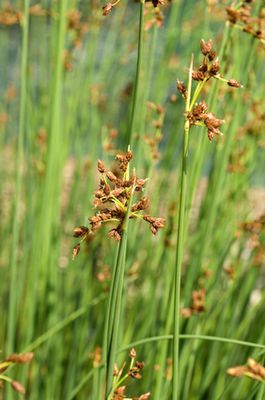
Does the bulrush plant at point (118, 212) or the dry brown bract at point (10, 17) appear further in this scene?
the dry brown bract at point (10, 17)

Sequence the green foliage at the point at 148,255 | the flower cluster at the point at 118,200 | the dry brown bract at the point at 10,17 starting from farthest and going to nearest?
the dry brown bract at the point at 10,17 < the green foliage at the point at 148,255 < the flower cluster at the point at 118,200

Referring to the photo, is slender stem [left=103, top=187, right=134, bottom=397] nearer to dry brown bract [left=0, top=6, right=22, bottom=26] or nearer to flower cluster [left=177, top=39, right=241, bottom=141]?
flower cluster [left=177, top=39, right=241, bottom=141]

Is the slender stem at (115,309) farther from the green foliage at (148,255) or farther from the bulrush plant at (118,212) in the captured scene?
the green foliage at (148,255)

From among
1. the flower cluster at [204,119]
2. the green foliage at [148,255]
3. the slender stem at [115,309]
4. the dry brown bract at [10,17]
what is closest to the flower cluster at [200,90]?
the flower cluster at [204,119]

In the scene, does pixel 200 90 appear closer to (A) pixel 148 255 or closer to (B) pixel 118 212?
(B) pixel 118 212

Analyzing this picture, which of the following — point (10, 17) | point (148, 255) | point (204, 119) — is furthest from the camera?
point (148, 255)

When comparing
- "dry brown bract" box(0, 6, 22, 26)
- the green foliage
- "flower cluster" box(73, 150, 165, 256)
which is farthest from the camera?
"dry brown bract" box(0, 6, 22, 26)

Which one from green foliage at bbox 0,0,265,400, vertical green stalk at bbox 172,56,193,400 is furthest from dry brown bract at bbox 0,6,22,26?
vertical green stalk at bbox 172,56,193,400

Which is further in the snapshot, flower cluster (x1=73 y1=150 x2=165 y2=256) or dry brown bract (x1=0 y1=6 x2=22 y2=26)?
dry brown bract (x1=0 y1=6 x2=22 y2=26)

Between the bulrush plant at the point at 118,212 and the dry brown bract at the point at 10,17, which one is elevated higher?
the dry brown bract at the point at 10,17

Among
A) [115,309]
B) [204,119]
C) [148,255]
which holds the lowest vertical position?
[115,309]

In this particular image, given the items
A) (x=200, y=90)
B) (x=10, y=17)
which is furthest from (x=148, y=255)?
(x=200, y=90)
